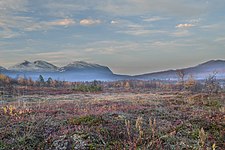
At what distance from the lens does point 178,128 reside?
32.6 feet

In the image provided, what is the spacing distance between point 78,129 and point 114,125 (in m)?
1.35

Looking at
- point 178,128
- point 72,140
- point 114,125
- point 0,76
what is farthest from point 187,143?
point 0,76

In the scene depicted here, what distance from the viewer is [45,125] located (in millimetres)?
10000

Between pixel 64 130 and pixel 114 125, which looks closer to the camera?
pixel 64 130

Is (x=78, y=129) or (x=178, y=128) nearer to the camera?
(x=78, y=129)

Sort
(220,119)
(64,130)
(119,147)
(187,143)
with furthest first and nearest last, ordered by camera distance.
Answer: (220,119) < (64,130) < (187,143) < (119,147)

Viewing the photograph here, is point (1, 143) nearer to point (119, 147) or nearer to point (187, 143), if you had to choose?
point (119, 147)

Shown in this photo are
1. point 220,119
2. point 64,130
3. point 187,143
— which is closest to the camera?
point 187,143

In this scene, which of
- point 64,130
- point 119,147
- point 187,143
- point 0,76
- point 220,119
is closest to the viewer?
point 119,147

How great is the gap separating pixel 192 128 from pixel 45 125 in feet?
17.4

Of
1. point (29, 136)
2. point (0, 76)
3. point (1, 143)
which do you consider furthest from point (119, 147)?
point (0, 76)

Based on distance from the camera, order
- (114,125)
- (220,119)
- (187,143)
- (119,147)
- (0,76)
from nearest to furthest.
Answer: (119,147)
(187,143)
(114,125)
(220,119)
(0,76)

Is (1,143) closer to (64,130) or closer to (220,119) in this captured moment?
(64,130)

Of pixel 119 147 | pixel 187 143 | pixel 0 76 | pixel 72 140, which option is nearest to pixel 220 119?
pixel 187 143
